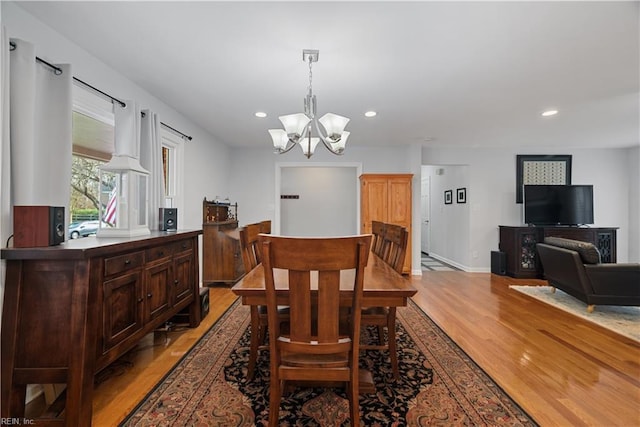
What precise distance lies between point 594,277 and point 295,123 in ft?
11.7

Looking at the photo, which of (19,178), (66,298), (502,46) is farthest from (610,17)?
(19,178)

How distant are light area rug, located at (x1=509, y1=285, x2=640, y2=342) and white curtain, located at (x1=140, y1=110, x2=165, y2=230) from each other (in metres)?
4.52

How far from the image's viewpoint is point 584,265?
10.7ft

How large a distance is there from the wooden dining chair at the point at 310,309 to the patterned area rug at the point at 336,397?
34 centimetres

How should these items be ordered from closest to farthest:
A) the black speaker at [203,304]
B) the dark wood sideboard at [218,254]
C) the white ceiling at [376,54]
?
the white ceiling at [376,54] < the black speaker at [203,304] < the dark wood sideboard at [218,254]

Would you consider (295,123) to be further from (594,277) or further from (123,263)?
(594,277)

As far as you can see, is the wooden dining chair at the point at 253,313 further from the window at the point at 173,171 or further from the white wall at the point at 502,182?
the white wall at the point at 502,182

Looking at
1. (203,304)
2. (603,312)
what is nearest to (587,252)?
(603,312)

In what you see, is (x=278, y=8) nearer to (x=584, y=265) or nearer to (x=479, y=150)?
(x=584, y=265)

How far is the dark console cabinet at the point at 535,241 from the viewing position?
4.98 m

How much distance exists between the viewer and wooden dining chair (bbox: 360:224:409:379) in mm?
1968

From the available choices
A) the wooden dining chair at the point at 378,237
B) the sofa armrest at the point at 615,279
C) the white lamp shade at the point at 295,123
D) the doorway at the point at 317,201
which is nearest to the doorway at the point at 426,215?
the doorway at the point at 317,201

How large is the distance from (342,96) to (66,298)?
9.05 ft

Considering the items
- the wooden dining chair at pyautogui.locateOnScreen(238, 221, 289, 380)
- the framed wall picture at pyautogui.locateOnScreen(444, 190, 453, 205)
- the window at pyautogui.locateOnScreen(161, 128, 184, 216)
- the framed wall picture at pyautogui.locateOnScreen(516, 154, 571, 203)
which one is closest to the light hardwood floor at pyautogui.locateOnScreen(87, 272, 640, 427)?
the wooden dining chair at pyautogui.locateOnScreen(238, 221, 289, 380)
